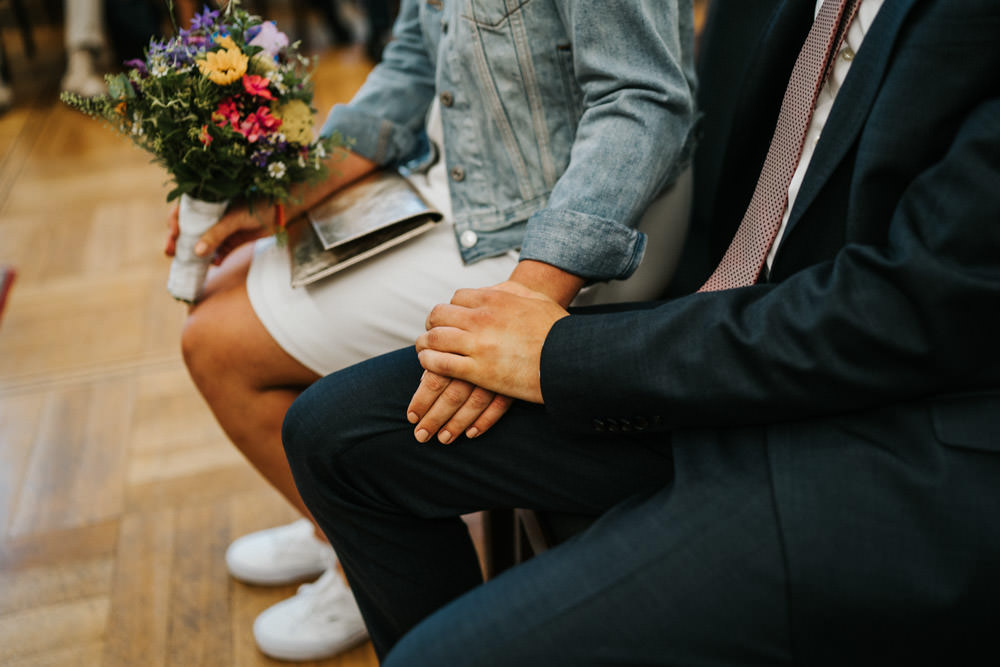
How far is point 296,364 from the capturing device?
3.58ft

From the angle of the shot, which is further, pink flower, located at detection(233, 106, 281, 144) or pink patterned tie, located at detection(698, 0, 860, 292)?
pink flower, located at detection(233, 106, 281, 144)

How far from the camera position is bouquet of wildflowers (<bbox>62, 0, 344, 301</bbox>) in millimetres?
995

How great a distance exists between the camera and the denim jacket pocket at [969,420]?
0.64 meters

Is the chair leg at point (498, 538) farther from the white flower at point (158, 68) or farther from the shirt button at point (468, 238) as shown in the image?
the white flower at point (158, 68)

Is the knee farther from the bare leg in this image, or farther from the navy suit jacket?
the navy suit jacket

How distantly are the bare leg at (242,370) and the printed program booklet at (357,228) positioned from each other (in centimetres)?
11

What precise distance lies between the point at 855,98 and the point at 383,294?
611 mm

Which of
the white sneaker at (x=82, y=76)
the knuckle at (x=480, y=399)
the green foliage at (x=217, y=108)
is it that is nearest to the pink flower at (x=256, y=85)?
the green foliage at (x=217, y=108)

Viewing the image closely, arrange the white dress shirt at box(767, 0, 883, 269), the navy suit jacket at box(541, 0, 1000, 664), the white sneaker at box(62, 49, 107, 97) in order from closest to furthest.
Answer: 1. the navy suit jacket at box(541, 0, 1000, 664)
2. the white dress shirt at box(767, 0, 883, 269)
3. the white sneaker at box(62, 49, 107, 97)

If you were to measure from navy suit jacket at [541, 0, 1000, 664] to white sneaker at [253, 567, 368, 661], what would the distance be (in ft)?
2.12

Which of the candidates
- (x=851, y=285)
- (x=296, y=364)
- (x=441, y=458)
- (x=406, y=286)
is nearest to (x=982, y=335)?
(x=851, y=285)

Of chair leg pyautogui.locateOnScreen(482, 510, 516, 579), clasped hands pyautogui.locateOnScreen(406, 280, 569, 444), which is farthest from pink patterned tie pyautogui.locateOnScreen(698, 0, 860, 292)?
chair leg pyautogui.locateOnScreen(482, 510, 516, 579)

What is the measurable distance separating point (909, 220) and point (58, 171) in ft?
10.8

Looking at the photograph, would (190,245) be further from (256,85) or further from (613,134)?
(613,134)
